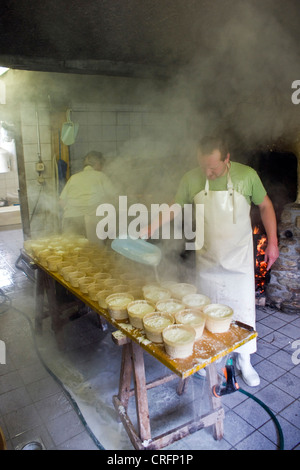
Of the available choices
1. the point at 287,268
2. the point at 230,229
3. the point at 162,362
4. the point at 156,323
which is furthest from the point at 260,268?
the point at 162,362

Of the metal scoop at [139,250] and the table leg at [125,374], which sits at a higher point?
the metal scoop at [139,250]

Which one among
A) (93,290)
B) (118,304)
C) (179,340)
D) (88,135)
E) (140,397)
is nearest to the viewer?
(179,340)

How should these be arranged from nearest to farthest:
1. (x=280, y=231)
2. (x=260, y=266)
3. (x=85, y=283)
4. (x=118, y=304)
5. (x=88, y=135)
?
(x=118, y=304)
(x=85, y=283)
(x=280, y=231)
(x=260, y=266)
(x=88, y=135)

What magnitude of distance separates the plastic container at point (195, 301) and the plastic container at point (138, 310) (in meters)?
0.27

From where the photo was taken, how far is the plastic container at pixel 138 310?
Result: 95.3 inches

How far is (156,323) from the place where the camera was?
7.61 feet

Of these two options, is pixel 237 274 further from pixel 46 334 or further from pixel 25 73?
pixel 25 73

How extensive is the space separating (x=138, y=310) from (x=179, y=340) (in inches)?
19.0

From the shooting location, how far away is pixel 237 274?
332 centimetres


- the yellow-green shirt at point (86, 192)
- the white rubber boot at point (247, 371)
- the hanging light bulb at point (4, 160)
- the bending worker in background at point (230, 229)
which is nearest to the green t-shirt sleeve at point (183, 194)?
the bending worker in background at point (230, 229)

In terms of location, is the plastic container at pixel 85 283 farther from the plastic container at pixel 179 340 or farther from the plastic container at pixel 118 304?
the plastic container at pixel 179 340

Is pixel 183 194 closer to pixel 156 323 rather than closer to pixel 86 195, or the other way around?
pixel 156 323

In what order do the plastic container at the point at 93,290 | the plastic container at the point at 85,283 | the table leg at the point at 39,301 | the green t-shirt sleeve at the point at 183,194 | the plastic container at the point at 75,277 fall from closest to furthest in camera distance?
the plastic container at the point at 93,290 < the plastic container at the point at 85,283 < the plastic container at the point at 75,277 < the green t-shirt sleeve at the point at 183,194 < the table leg at the point at 39,301

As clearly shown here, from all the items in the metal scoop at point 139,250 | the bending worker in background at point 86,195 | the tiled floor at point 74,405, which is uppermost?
the bending worker in background at point 86,195
